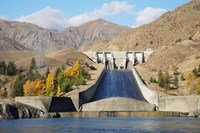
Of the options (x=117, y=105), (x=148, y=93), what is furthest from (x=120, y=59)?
(x=117, y=105)

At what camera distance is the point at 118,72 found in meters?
151

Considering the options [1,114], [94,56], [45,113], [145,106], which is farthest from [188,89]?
[94,56]

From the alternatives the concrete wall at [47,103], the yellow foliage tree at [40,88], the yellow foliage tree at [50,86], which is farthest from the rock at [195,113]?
the yellow foliage tree at [40,88]

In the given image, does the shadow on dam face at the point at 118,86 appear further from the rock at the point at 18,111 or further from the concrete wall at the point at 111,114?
the rock at the point at 18,111

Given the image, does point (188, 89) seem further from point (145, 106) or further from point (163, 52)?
point (163, 52)

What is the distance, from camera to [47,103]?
9588cm

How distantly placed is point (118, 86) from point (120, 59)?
3653 centimetres

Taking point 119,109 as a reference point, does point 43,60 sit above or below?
above

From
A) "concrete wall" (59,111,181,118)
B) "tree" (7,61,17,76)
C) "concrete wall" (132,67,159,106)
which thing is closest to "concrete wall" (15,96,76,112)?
"concrete wall" (59,111,181,118)

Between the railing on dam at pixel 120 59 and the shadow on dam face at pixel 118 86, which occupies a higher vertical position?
the railing on dam at pixel 120 59

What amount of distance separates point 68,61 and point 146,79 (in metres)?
41.9

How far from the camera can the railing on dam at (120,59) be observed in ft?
541

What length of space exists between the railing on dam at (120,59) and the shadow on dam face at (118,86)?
14.2 metres

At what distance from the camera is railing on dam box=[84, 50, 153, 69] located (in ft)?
541
